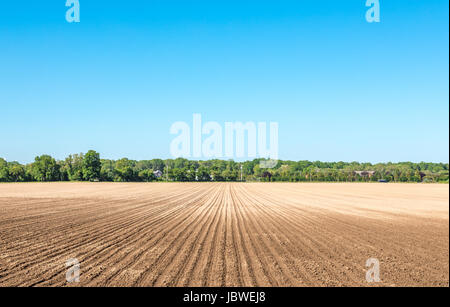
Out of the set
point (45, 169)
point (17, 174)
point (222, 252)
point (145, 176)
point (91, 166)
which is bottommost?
point (145, 176)

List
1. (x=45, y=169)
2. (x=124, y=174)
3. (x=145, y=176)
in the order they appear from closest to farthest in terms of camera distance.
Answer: (x=45, y=169) < (x=124, y=174) < (x=145, y=176)

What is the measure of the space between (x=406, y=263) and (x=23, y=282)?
31.7 feet

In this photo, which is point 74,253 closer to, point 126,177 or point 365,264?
point 365,264

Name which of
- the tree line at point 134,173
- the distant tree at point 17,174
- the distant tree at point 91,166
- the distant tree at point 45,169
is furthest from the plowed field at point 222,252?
the distant tree at point 17,174

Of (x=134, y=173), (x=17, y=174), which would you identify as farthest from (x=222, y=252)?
(x=17, y=174)

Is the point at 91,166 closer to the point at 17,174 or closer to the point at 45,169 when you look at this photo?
the point at 45,169

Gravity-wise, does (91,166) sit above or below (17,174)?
above

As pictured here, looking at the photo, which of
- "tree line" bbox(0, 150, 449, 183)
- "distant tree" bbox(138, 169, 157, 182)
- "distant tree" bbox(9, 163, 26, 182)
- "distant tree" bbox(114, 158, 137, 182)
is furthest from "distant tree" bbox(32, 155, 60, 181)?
"distant tree" bbox(138, 169, 157, 182)

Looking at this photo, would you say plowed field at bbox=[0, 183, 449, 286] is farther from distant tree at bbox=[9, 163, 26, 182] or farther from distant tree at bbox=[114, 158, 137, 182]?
distant tree at bbox=[9, 163, 26, 182]

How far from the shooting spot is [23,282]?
20.7 feet

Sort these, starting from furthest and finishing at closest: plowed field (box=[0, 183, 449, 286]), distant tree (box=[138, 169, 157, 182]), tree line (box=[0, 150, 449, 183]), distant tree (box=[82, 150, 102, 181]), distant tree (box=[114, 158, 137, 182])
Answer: distant tree (box=[138, 169, 157, 182])
distant tree (box=[114, 158, 137, 182])
distant tree (box=[82, 150, 102, 181])
tree line (box=[0, 150, 449, 183])
plowed field (box=[0, 183, 449, 286])
